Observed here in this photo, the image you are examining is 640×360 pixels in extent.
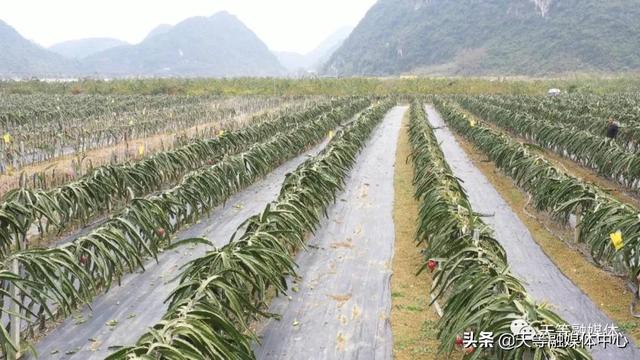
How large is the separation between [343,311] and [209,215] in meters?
3.77

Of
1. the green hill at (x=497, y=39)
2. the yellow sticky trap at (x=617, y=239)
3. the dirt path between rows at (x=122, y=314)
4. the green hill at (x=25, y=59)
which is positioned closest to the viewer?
the dirt path between rows at (x=122, y=314)

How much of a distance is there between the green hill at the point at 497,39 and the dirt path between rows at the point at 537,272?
77675 millimetres

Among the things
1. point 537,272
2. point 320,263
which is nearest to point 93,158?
point 320,263

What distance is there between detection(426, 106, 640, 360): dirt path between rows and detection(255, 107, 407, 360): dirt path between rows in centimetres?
152

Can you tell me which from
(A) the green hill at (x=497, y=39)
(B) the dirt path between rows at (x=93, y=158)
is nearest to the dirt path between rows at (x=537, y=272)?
(B) the dirt path between rows at (x=93, y=158)

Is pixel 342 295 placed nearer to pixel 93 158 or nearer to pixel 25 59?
pixel 93 158

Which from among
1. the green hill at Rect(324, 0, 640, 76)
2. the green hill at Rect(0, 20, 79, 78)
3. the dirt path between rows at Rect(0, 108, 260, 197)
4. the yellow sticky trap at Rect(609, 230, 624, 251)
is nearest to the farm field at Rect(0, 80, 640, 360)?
the yellow sticky trap at Rect(609, 230, 624, 251)

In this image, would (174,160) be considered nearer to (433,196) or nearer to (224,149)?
(224,149)

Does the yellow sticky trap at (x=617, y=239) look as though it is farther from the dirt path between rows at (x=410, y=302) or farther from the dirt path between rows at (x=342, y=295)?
the dirt path between rows at (x=342, y=295)

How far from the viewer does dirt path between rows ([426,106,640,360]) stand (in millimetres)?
5035

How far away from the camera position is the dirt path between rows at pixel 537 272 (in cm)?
504

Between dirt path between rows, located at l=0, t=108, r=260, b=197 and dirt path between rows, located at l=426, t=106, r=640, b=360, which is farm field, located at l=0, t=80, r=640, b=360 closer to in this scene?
dirt path between rows, located at l=426, t=106, r=640, b=360

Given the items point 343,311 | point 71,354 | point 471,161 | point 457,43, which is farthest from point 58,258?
point 457,43

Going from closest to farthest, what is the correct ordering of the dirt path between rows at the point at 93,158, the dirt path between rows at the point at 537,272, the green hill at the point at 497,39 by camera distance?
the dirt path between rows at the point at 537,272, the dirt path between rows at the point at 93,158, the green hill at the point at 497,39
